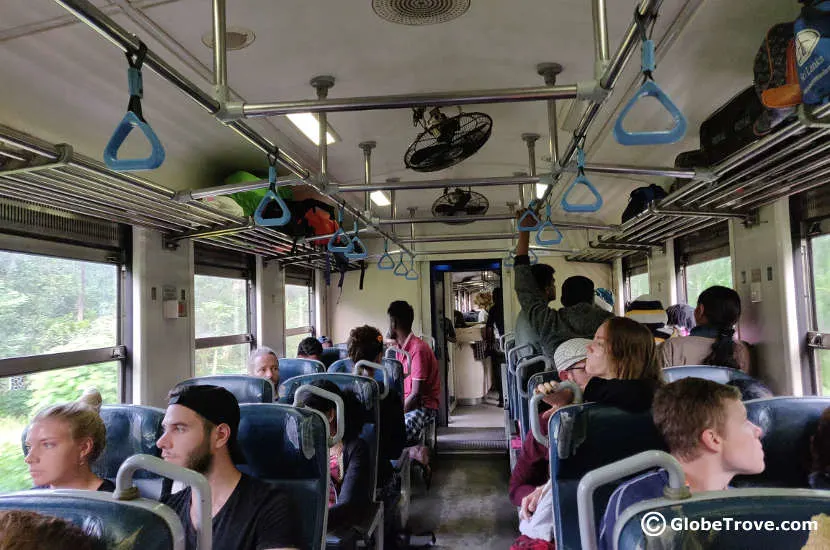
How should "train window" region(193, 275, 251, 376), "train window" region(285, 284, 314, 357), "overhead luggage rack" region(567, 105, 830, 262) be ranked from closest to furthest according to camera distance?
"overhead luggage rack" region(567, 105, 830, 262), "train window" region(193, 275, 251, 376), "train window" region(285, 284, 314, 357)

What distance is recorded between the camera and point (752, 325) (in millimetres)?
3617

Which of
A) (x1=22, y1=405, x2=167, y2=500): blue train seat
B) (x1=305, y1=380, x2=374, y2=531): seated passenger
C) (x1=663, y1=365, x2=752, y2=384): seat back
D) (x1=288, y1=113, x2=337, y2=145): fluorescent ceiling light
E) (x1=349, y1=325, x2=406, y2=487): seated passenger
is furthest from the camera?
(x1=288, y1=113, x2=337, y2=145): fluorescent ceiling light

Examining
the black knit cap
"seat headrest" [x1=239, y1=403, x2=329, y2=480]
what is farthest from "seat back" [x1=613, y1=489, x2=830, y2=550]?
the black knit cap

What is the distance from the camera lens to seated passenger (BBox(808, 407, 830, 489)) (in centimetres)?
157

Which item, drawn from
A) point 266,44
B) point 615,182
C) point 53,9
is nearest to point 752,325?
point 615,182

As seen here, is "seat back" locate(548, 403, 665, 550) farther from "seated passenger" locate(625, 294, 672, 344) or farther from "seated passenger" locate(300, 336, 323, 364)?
"seated passenger" locate(300, 336, 323, 364)

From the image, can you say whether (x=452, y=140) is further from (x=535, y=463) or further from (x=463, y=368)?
(x=463, y=368)

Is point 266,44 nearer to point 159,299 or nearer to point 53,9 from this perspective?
point 53,9

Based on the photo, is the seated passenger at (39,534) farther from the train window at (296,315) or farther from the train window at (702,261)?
the train window at (296,315)

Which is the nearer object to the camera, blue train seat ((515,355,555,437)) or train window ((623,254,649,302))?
blue train seat ((515,355,555,437))

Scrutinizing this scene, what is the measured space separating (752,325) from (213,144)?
3904 mm

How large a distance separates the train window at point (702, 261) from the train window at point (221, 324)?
413cm

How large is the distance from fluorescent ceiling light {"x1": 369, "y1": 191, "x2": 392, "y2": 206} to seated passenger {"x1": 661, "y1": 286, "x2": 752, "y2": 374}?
132 inches

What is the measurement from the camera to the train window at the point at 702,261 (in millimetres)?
4277
